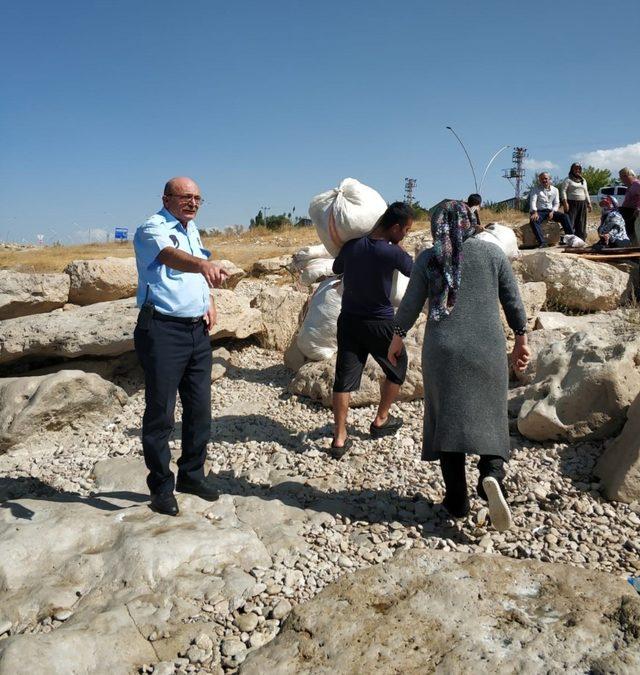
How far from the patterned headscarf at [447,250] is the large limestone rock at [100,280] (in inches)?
214

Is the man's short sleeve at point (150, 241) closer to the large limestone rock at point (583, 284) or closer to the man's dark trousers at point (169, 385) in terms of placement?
the man's dark trousers at point (169, 385)

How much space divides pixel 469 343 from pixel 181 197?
173 cm

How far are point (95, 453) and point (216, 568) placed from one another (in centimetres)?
239

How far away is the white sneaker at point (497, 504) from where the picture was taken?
311 cm

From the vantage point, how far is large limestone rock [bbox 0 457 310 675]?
254 cm

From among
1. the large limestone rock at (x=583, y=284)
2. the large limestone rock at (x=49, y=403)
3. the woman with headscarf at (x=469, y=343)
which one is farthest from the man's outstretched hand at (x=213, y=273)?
the large limestone rock at (x=583, y=284)

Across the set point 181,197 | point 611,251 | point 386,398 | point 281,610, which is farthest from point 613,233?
point 281,610

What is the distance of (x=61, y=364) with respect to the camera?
6.91m

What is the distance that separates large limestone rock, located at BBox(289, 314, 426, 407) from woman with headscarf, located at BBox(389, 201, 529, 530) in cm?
205

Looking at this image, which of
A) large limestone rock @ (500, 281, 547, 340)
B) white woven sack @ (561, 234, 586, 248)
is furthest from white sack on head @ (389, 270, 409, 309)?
white woven sack @ (561, 234, 586, 248)

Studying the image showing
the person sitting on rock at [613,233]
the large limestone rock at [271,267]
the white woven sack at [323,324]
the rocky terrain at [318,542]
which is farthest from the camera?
the large limestone rock at [271,267]

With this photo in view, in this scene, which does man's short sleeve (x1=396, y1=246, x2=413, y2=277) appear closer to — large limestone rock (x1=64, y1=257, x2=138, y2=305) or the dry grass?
large limestone rock (x1=64, y1=257, x2=138, y2=305)

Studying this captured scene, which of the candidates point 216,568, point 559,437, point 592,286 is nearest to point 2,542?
point 216,568

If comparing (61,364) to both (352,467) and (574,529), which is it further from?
(574,529)
